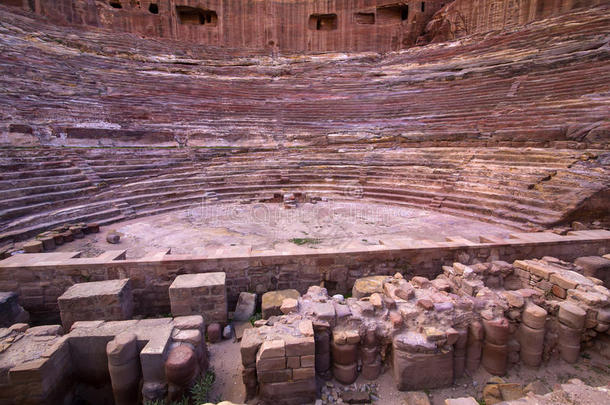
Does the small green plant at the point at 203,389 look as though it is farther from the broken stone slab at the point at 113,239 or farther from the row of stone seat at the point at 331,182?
the row of stone seat at the point at 331,182

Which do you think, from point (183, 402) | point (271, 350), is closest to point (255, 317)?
point (271, 350)

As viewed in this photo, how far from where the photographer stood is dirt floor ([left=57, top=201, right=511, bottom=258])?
6055mm

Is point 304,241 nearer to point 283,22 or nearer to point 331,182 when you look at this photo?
point 331,182

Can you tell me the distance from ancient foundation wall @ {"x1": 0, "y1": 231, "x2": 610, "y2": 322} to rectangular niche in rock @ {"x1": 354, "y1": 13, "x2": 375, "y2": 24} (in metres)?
25.2

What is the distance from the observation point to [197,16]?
2514 cm

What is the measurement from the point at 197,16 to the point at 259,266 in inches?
1138

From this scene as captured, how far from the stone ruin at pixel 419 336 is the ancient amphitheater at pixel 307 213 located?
3 cm

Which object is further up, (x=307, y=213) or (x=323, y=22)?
(x=323, y=22)

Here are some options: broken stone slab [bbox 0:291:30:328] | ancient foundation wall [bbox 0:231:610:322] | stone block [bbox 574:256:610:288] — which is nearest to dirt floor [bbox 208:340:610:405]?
ancient foundation wall [bbox 0:231:610:322]

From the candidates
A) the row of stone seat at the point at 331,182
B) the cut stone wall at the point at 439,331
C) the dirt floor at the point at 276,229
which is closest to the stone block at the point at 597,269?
the cut stone wall at the point at 439,331

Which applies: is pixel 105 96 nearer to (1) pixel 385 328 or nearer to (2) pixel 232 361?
(2) pixel 232 361

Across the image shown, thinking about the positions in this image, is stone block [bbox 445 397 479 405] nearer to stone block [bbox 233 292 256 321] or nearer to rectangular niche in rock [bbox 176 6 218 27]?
stone block [bbox 233 292 256 321]

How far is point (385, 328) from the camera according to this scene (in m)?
3.39

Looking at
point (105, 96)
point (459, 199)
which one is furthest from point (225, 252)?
point (105, 96)
